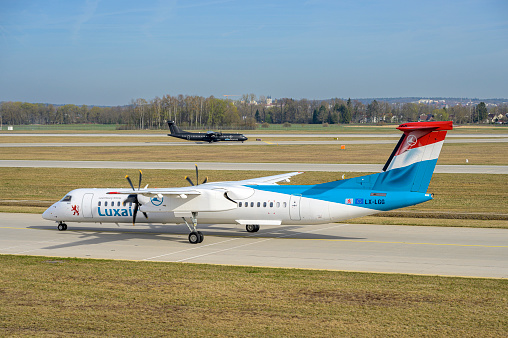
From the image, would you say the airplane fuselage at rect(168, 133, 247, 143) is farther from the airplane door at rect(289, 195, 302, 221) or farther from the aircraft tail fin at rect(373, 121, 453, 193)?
the aircraft tail fin at rect(373, 121, 453, 193)

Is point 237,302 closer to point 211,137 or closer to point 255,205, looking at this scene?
point 255,205

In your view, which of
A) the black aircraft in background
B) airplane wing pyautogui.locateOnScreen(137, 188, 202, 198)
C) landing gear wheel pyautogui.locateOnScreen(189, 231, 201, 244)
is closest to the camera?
airplane wing pyautogui.locateOnScreen(137, 188, 202, 198)

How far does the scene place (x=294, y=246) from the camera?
24234 mm

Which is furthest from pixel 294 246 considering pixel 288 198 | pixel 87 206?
pixel 87 206

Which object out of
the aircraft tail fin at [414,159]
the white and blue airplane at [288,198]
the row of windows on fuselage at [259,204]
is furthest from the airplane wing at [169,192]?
the aircraft tail fin at [414,159]

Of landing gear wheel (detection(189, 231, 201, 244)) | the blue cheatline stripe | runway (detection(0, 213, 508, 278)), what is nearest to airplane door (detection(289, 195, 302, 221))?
the blue cheatline stripe

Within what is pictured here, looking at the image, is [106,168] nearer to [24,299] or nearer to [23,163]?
[23,163]

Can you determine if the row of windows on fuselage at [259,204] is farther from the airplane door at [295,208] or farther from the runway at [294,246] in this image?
the runway at [294,246]

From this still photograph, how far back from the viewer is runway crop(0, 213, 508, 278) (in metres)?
20.6

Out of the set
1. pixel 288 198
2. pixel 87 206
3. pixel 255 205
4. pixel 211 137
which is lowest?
pixel 87 206

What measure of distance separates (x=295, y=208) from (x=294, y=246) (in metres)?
1.76

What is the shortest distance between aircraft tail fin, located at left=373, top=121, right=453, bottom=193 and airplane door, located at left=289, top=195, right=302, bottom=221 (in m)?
3.55

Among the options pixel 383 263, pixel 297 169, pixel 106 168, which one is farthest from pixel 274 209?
pixel 106 168

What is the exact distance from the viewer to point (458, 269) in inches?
768
